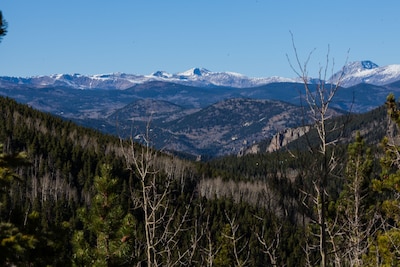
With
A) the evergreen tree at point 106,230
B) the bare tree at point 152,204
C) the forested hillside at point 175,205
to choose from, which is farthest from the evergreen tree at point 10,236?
the evergreen tree at point 106,230

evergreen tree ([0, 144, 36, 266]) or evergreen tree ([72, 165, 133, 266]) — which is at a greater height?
evergreen tree ([0, 144, 36, 266])

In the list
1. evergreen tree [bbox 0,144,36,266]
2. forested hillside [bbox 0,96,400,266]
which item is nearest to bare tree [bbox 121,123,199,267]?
forested hillside [bbox 0,96,400,266]

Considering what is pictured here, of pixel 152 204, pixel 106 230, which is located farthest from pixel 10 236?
pixel 152 204

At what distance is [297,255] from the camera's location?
107m

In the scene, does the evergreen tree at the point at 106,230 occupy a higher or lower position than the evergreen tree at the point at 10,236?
lower

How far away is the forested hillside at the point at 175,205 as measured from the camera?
1070 cm

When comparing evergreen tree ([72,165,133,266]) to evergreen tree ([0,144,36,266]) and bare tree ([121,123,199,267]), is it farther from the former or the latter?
evergreen tree ([0,144,36,266])

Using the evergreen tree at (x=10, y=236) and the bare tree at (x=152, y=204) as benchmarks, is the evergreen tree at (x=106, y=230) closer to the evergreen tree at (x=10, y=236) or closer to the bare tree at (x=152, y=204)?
the bare tree at (x=152, y=204)

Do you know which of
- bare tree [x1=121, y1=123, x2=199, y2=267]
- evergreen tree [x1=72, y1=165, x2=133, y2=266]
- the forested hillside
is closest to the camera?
the forested hillside

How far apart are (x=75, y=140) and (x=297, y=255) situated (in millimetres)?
95584

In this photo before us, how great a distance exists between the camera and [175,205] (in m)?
139

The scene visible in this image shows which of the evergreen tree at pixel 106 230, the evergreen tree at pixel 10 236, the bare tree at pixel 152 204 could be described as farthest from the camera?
the evergreen tree at pixel 106 230

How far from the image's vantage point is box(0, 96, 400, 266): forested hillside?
10.7 meters

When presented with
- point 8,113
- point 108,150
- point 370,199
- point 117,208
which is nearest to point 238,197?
point 108,150
